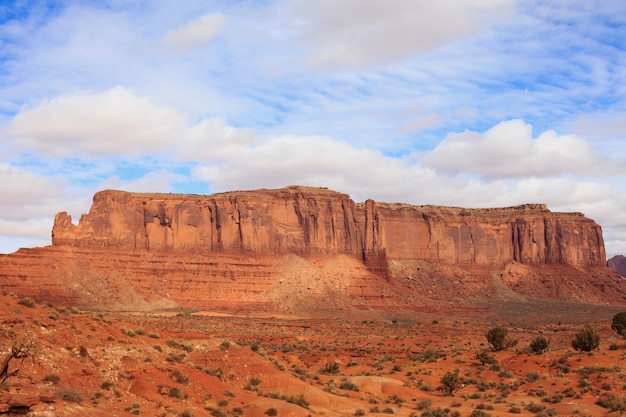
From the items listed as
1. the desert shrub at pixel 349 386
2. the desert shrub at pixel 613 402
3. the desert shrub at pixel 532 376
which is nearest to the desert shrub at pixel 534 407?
the desert shrub at pixel 613 402

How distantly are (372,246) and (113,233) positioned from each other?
42955 millimetres

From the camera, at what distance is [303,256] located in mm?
108000

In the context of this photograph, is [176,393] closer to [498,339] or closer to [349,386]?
[349,386]

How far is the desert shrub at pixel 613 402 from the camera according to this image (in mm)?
24631

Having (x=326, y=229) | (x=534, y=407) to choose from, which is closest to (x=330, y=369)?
(x=534, y=407)

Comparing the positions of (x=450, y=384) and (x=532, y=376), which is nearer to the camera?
(x=450, y=384)

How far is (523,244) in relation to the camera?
125688 mm

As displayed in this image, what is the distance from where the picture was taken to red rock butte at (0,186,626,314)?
9050 cm

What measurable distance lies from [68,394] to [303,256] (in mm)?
91249

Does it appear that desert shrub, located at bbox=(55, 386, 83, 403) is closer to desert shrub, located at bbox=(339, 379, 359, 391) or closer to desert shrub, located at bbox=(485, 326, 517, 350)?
desert shrub, located at bbox=(339, 379, 359, 391)

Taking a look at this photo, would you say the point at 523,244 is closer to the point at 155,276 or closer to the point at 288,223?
the point at 288,223

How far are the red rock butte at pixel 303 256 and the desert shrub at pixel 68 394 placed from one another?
68.5 m

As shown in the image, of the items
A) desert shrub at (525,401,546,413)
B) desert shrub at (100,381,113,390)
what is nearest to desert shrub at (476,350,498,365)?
desert shrub at (525,401,546,413)

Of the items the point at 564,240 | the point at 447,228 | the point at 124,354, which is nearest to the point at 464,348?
the point at 124,354
